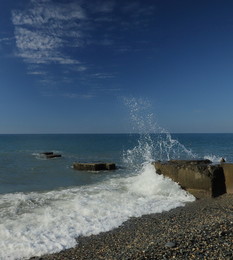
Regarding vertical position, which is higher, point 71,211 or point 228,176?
point 228,176

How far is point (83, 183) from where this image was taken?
17609mm

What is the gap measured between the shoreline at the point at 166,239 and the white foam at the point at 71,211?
1.65ft

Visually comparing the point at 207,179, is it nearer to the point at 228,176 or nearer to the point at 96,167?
the point at 228,176

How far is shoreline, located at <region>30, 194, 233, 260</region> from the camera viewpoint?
5.80 meters

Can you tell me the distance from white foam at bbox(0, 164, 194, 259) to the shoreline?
502 millimetres

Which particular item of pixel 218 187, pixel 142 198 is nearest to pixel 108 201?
pixel 142 198

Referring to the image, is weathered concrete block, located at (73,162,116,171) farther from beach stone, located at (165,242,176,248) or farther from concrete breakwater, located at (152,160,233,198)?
beach stone, located at (165,242,176,248)

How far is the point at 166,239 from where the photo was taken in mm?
6664

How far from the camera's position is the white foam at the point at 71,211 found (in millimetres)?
7370

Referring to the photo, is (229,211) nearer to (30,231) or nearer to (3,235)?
(30,231)

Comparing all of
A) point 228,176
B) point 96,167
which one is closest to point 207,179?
point 228,176

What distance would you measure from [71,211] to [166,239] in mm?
4470

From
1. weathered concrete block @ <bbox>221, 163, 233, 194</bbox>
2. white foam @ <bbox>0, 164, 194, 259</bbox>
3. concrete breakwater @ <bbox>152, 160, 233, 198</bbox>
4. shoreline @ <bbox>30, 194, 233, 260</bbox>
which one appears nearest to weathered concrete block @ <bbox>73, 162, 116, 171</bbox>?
white foam @ <bbox>0, 164, 194, 259</bbox>

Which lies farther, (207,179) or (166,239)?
(207,179)
